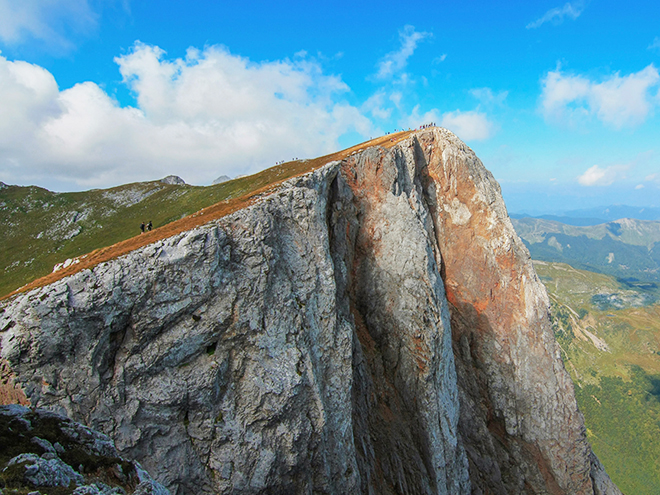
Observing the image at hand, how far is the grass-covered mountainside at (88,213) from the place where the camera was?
139ft

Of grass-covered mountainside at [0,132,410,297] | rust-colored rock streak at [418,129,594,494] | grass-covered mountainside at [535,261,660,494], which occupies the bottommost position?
grass-covered mountainside at [535,261,660,494]

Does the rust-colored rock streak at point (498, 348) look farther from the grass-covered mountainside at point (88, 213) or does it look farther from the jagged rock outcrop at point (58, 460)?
the jagged rock outcrop at point (58, 460)

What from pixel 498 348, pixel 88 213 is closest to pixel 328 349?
pixel 498 348

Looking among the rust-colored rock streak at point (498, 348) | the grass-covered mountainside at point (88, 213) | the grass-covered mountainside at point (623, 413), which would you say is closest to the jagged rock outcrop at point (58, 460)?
the grass-covered mountainside at point (88, 213)

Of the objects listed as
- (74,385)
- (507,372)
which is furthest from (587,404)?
(74,385)

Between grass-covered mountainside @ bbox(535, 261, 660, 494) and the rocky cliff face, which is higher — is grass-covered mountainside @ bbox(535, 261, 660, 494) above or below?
below

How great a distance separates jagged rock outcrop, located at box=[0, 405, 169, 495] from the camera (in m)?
8.44

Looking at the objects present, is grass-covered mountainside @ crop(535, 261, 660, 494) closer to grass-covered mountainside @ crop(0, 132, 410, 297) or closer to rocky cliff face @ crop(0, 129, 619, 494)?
rocky cliff face @ crop(0, 129, 619, 494)

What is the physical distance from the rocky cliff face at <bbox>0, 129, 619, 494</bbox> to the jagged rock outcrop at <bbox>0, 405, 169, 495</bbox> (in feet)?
16.2

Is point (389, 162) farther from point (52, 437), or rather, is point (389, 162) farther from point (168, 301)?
point (52, 437)

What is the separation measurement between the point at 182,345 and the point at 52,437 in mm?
7190

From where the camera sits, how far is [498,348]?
1428 inches

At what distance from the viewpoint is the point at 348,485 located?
70.5 feet

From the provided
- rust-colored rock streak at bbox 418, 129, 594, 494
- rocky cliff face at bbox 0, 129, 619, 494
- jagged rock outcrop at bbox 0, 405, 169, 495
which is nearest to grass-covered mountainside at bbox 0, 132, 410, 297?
rocky cliff face at bbox 0, 129, 619, 494
